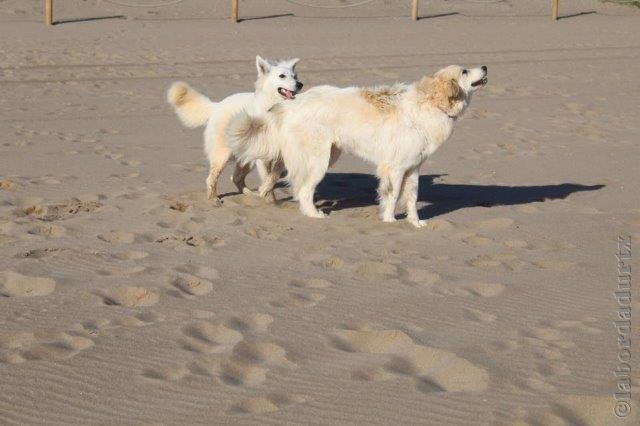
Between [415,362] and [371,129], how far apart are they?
12.2 feet

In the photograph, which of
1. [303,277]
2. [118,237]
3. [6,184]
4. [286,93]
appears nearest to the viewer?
[303,277]

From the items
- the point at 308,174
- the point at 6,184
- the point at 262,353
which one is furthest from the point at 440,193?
the point at 262,353

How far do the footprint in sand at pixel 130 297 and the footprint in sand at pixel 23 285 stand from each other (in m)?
0.38

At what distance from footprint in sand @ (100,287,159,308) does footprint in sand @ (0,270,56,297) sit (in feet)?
1.24

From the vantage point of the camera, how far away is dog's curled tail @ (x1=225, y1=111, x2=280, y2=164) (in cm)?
876

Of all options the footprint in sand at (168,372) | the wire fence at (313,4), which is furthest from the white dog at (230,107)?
the wire fence at (313,4)

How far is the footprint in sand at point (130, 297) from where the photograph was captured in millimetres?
6184

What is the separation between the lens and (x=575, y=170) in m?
11.6

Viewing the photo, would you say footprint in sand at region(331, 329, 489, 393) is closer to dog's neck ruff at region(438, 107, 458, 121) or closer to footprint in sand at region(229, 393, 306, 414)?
footprint in sand at region(229, 393, 306, 414)

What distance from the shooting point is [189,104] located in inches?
367

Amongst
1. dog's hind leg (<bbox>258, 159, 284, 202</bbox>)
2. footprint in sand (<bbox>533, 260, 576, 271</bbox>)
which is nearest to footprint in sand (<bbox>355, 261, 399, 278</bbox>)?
footprint in sand (<bbox>533, 260, 576, 271</bbox>)

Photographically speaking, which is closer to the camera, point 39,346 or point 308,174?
point 39,346

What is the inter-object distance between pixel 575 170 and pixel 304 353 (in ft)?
22.9

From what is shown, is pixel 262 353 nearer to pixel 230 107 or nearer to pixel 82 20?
pixel 230 107
